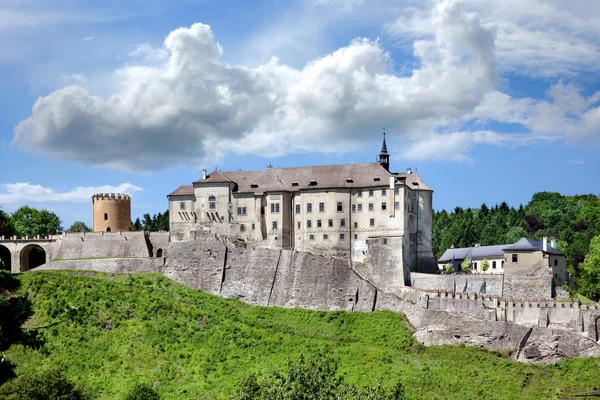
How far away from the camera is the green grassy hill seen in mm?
60594

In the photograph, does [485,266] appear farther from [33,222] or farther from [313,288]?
[33,222]

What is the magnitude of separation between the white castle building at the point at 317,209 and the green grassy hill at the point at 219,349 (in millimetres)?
9055

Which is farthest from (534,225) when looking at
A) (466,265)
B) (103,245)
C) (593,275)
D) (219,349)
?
(219,349)

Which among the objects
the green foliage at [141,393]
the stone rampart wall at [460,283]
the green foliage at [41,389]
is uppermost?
the stone rampart wall at [460,283]

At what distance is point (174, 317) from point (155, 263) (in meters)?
13.4

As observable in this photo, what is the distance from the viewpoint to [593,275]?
8362 centimetres

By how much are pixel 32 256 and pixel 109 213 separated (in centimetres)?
1146

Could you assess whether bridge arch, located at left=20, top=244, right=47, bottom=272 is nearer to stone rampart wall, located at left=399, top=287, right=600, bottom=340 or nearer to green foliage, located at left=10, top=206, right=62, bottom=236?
green foliage, located at left=10, top=206, right=62, bottom=236

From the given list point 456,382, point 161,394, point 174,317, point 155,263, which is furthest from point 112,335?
point 456,382

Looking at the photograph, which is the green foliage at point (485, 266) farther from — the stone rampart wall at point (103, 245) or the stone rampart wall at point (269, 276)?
the stone rampart wall at point (103, 245)

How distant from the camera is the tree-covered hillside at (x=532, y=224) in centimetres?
10956

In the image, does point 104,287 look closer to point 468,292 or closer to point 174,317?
point 174,317

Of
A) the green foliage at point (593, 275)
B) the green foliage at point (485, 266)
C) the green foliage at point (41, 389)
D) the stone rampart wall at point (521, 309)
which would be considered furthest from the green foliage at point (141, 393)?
the green foliage at point (593, 275)

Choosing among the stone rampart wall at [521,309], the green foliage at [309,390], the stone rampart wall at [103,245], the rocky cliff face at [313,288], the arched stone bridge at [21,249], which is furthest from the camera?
the arched stone bridge at [21,249]
